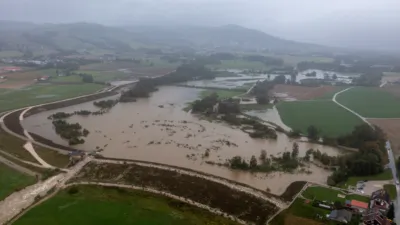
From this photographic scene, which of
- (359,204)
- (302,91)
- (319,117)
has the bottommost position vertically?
(359,204)

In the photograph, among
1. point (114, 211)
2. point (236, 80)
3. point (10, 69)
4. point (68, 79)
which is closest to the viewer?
point (114, 211)

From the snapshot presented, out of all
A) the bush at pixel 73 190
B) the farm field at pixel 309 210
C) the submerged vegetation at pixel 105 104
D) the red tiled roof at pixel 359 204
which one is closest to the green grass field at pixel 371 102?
the farm field at pixel 309 210

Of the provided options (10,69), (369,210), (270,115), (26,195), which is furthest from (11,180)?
(10,69)

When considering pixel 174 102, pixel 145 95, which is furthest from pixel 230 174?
pixel 145 95

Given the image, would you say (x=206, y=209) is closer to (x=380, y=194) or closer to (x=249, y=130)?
(x=380, y=194)

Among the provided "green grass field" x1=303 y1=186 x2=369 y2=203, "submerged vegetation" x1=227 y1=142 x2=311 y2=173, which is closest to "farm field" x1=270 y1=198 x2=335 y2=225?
"green grass field" x1=303 y1=186 x2=369 y2=203

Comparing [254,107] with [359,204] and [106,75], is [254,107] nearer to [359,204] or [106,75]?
[359,204]
